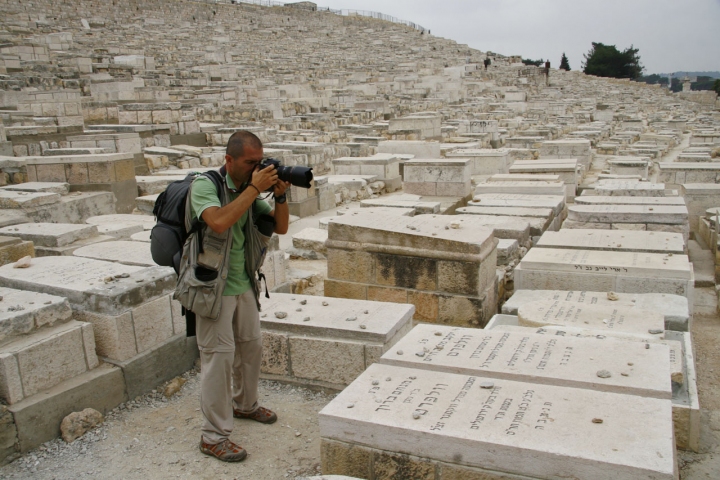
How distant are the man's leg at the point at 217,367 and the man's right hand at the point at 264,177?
535mm

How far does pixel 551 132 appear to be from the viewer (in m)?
15.1

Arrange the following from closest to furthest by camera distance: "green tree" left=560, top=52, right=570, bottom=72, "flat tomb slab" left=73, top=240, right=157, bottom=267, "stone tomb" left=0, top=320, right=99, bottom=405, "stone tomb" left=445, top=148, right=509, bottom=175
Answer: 1. "stone tomb" left=0, top=320, right=99, bottom=405
2. "flat tomb slab" left=73, top=240, right=157, bottom=267
3. "stone tomb" left=445, top=148, right=509, bottom=175
4. "green tree" left=560, top=52, right=570, bottom=72

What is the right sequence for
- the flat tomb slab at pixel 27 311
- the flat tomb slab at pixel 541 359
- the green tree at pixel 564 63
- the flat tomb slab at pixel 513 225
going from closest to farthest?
the flat tomb slab at pixel 541 359, the flat tomb slab at pixel 27 311, the flat tomb slab at pixel 513 225, the green tree at pixel 564 63

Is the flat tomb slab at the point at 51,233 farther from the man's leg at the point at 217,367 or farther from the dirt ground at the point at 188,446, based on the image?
the man's leg at the point at 217,367

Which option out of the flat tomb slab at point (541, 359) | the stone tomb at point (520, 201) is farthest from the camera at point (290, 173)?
the stone tomb at point (520, 201)

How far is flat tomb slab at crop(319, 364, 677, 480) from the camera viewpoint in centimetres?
202

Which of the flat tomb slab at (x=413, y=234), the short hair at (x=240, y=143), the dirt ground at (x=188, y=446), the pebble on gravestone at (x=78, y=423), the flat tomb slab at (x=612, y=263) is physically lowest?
the dirt ground at (x=188, y=446)

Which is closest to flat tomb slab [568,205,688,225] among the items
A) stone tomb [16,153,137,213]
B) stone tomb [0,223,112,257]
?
stone tomb [0,223,112,257]

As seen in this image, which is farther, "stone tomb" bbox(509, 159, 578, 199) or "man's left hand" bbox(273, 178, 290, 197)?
"stone tomb" bbox(509, 159, 578, 199)

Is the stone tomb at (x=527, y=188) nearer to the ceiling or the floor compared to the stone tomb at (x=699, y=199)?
nearer to the ceiling

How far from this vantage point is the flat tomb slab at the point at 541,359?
2.57 meters

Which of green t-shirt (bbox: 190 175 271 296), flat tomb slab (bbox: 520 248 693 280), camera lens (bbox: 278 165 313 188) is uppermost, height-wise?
camera lens (bbox: 278 165 313 188)

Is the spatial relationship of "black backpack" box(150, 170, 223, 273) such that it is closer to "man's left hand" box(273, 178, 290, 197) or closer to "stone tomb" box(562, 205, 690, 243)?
"man's left hand" box(273, 178, 290, 197)

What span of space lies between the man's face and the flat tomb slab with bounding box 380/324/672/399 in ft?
3.48
